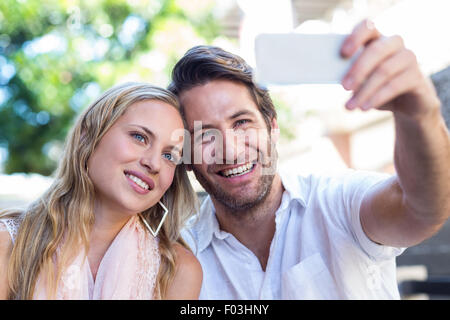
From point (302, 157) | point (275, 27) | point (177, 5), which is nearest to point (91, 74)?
point (177, 5)

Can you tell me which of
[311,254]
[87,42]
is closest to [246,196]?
[311,254]

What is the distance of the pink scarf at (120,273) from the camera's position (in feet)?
3.87

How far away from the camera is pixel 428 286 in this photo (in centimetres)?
292

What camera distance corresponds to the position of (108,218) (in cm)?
141

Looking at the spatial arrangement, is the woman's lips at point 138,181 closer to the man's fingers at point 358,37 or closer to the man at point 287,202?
the man at point 287,202

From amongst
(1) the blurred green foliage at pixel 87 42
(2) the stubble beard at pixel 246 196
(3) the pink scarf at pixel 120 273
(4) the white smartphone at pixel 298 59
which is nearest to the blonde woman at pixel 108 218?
(3) the pink scarf at pixel 120 273

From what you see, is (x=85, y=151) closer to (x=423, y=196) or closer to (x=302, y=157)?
(x=423, y=196)

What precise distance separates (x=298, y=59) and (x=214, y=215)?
1.03 metres

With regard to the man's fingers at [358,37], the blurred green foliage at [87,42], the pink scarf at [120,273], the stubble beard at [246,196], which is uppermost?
the blurred green foliage at [87,42]

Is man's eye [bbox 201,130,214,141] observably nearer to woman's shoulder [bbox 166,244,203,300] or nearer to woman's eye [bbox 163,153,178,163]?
woman's eye [bbox 163,153,178,163]

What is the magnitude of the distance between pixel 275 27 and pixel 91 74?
7.28 ft

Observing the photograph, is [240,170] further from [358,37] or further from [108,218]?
[358,37]

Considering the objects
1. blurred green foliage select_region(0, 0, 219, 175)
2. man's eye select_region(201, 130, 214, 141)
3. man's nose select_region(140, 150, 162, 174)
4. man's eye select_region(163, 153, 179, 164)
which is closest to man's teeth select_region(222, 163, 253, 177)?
man's eye select_region(201, 130, 214, 141)

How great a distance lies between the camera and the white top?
135 centimetres
